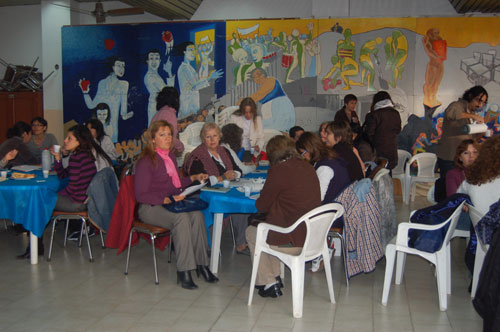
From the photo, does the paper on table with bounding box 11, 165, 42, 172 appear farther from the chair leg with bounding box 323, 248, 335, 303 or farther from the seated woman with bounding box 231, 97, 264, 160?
the chair leg with bounding box 323, 248, 335, 303

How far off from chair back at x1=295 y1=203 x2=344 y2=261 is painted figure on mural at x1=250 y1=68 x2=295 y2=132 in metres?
5.08

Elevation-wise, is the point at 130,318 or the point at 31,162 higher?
the point at 31,162

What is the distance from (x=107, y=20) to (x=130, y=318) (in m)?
7.94

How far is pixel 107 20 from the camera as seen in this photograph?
10.1 m

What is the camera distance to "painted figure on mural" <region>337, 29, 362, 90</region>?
8.38 m

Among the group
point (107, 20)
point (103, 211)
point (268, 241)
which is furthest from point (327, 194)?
point (107, 20)

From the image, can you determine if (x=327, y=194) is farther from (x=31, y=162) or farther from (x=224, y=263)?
(x=31, y=162)

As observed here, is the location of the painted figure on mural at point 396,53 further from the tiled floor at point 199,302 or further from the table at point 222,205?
the table at point 222,205

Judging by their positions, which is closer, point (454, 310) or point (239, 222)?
point (454, 310)

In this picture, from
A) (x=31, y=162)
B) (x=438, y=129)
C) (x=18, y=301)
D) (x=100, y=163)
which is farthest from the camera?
(x=438, y=129)

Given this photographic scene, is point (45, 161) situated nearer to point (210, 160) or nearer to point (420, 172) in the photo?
point (210, 160)

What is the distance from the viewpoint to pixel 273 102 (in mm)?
8656

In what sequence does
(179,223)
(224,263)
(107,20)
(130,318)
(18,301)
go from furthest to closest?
(107,20) → (224,263) → (179,223) → (18,301) → (130,318)

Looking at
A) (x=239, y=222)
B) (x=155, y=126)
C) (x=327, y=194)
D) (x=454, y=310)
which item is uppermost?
Result: (x=155, y=126)
